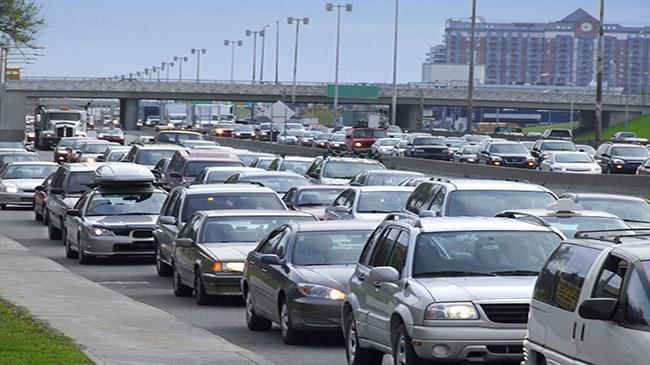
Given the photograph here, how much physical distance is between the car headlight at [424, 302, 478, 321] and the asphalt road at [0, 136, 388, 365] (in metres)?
3.07

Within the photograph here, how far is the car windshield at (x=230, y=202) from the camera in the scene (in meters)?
25.3

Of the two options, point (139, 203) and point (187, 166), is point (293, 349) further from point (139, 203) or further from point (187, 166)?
point (187, 166)

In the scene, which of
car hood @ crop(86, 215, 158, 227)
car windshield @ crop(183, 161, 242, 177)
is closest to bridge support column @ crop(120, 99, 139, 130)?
car windshield @ crop(183, 161, 242, 177)

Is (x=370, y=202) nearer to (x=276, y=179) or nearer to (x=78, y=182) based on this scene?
(x=276, y=179)

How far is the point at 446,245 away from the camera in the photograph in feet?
44.7

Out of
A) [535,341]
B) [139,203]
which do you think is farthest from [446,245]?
[139,203]

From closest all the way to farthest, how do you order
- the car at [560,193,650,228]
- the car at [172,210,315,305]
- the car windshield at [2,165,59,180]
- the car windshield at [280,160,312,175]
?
the car at [172,210,315,305]
the car at [560,193,650,228]
the car windshield at [280,160,312,175]
the car windshield at [2,165,59,180]

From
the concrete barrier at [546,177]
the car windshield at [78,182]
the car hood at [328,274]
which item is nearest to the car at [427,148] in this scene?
the concrete barrier at [546,177]

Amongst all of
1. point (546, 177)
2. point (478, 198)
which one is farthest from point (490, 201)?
point (546, 177)

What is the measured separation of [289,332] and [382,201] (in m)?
10.9

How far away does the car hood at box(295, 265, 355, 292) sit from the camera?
54.1ft

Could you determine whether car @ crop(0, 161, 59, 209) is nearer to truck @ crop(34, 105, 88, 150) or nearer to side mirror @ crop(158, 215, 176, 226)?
side mirror @ crop(158, 215, 176, 226)

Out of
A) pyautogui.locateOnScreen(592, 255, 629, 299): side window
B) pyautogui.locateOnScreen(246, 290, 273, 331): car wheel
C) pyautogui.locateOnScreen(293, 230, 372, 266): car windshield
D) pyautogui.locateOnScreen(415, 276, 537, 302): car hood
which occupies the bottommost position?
pyautogui.locateOnScreen(246, 290, 273, 331): car wheel

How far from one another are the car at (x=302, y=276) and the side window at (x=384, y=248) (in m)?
2.01
